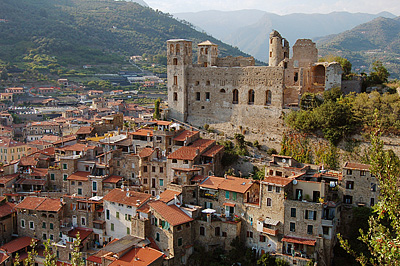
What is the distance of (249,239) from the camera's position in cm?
2936

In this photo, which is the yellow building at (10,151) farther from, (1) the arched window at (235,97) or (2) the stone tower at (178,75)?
(1) the arched window at (235,97)

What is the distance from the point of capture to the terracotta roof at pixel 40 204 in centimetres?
3347

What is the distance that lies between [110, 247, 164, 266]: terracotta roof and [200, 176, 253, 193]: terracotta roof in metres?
6.35

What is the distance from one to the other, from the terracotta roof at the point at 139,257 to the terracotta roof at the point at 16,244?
9800mm

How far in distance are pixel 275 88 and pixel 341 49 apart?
271 feet

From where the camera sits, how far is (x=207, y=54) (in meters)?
45.3

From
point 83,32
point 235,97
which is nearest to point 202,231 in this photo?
point 235,97

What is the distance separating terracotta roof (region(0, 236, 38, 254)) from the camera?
3228cm

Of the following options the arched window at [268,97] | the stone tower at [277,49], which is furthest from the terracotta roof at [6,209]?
the stone tower at [277,49]

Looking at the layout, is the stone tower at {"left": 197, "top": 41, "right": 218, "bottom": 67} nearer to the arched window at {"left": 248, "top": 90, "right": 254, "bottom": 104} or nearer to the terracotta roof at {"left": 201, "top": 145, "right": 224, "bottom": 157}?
the arched window at {"left": 248, "top": 90, "right": 254, "bottom": 104}

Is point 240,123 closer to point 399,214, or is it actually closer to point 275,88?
point 275,88

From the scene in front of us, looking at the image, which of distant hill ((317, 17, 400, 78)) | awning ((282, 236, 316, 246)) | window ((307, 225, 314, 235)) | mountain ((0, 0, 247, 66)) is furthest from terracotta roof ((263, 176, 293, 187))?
mountain ((0, 0, 247, 66))

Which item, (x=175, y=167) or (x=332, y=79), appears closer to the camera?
(x=175, y=167)

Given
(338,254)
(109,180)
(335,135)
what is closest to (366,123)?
(335,135)
